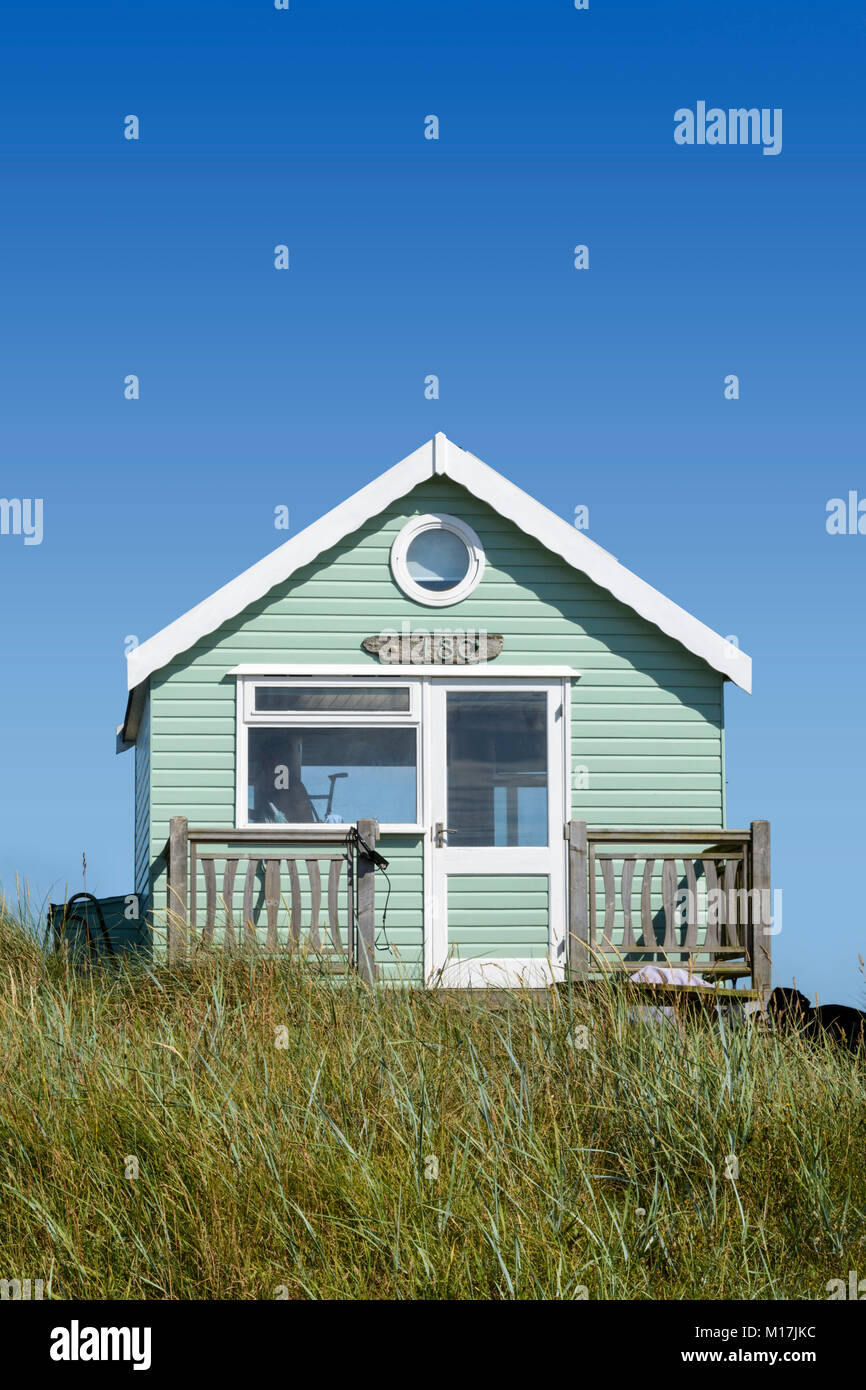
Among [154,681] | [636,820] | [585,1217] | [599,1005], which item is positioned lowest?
[585,1217]

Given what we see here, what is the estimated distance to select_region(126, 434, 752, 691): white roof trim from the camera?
11.9 metres

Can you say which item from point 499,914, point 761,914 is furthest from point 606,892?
point 499,914

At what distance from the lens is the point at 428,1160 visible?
4.73m

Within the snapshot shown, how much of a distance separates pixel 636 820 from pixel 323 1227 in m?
8.11

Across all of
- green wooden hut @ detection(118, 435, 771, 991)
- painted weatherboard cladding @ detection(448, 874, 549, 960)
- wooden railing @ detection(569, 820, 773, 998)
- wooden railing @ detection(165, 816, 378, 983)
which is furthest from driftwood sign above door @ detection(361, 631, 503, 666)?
wooden railing @ detection(569, 820, 773, 998)

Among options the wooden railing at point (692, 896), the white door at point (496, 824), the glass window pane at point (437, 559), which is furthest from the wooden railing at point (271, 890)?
the glass window pane at point (437, 559)

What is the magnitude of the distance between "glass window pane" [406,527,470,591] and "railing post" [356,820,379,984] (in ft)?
10.5

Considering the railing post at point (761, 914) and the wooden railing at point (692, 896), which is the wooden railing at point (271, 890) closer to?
the wooden railing at point (692, 896)

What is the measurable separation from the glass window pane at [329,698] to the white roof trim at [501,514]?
2.73 ft

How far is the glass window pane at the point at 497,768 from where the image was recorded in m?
12.1

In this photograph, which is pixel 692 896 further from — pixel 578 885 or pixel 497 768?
pixel 497 768
